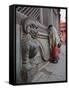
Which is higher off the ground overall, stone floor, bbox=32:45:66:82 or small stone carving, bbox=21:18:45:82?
small stone carving, bbox=21:18:45:82

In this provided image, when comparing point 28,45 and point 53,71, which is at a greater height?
point 28,45

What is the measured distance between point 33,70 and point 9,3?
385 millimetres

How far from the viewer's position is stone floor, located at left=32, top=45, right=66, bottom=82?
1782 millimetres

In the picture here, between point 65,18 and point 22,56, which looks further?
point 65,18

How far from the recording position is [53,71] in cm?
182

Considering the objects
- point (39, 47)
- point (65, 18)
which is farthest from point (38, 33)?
point (65, 18)

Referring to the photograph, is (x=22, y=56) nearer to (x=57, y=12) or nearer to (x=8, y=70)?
(x=8, y=70)

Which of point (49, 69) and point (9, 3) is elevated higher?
point (9, 3)

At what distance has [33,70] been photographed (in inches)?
69.3

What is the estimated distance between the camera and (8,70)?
1756 millimetres

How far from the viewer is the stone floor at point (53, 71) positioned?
178cm

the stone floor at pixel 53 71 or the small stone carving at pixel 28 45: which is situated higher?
the small stone carving at pixel 28 45
